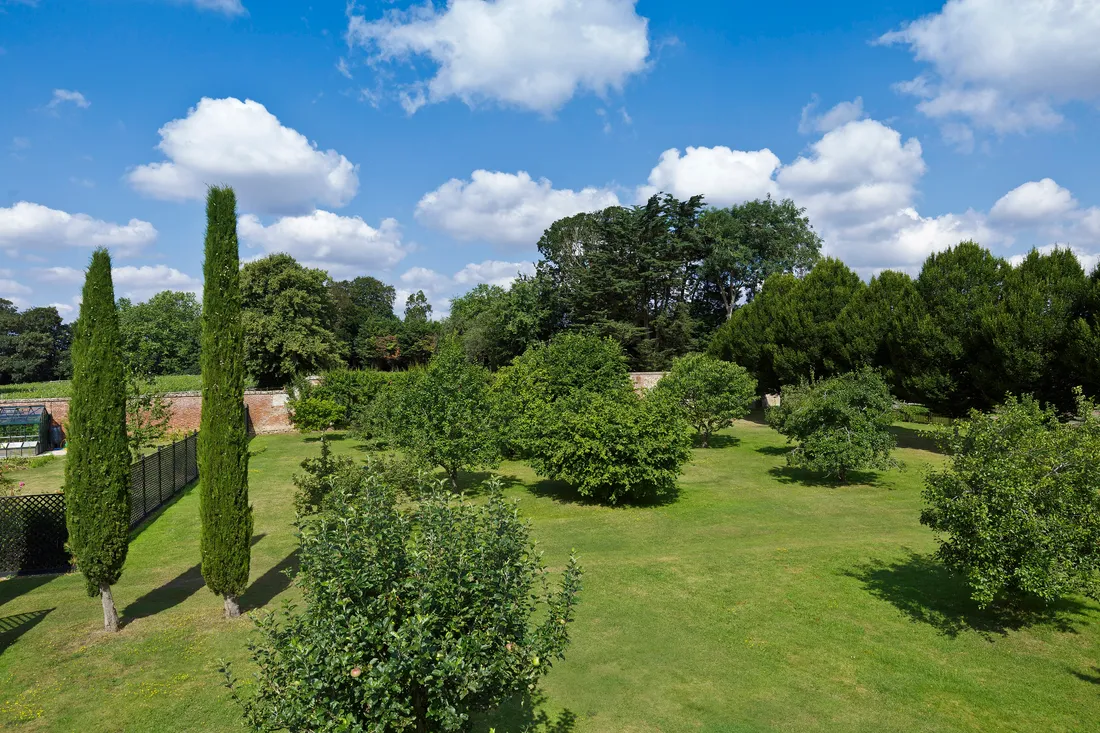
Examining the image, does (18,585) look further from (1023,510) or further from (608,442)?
(1023,510)

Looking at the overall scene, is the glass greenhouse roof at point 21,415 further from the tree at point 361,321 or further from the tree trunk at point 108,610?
the tree at point 361,321

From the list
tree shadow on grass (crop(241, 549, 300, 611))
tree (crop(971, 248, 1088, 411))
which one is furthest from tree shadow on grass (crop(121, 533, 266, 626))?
tree (crop(971, 248, 1088, 411))

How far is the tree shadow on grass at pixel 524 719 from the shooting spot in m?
7.82

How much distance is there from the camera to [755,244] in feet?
184

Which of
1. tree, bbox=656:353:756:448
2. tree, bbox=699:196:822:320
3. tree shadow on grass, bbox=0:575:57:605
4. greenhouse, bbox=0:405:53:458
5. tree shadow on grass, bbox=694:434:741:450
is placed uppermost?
tree, bbox=699:196:822:320

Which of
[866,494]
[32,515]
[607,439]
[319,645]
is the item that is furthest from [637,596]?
[32,515]

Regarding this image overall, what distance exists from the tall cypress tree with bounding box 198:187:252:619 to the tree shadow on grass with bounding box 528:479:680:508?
36.2 ft

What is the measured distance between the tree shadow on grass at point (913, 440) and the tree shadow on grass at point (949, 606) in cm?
1602

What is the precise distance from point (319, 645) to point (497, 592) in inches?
56.1

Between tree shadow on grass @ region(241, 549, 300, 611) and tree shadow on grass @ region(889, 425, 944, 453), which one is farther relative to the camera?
tree shadow on grass @ region(889, 425, 944, 453)

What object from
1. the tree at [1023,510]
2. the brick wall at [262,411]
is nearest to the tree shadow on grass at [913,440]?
the tree at [1023,510]

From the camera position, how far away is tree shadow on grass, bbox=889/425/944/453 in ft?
92.5

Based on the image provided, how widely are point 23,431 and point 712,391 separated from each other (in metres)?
33.5

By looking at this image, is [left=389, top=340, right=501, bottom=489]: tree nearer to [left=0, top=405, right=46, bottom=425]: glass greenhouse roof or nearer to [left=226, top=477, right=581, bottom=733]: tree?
[left=226, top=477, right=581, bottom=733]: tree
